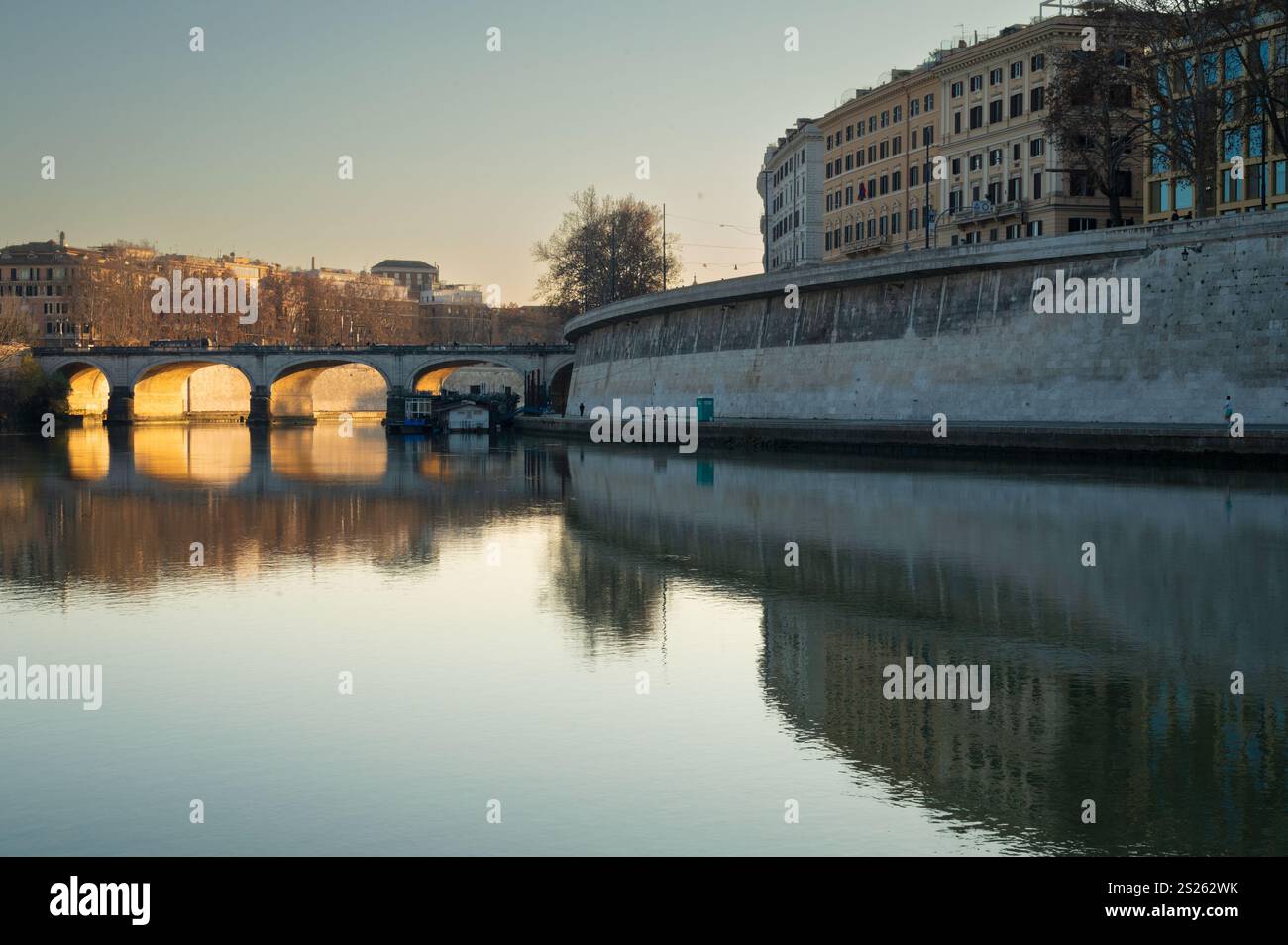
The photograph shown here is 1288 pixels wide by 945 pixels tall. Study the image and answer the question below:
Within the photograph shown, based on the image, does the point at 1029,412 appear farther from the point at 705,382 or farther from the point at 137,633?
the point at 137,633

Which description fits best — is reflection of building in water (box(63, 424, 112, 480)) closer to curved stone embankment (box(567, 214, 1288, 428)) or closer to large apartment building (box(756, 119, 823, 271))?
curved stone embankment (box(567, 214, 1288, 428))

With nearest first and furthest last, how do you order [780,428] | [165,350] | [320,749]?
[320,749] → [780,428] → [165,350]

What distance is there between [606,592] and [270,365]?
9382 cm

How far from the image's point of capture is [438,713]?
11.2 m

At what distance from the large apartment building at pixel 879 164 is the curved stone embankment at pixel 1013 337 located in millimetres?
15598

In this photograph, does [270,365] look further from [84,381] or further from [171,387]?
[84,381]

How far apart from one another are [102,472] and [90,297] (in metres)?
100

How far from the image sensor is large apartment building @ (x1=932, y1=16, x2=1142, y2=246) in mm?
60591

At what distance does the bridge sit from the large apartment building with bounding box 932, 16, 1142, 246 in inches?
1492

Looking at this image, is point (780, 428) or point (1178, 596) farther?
point (780, 428)

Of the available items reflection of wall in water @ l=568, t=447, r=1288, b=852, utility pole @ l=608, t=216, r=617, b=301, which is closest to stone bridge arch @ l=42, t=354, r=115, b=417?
utility pole @ l=608, t=216, r=617, b=301

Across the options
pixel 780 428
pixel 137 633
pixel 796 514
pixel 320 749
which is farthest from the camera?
pixel 780 428
